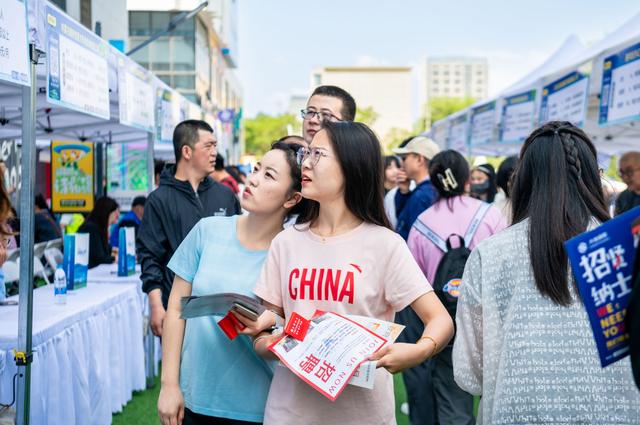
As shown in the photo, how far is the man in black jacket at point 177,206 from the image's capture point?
3.79m

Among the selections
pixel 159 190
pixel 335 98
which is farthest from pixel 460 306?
pixel 159 190

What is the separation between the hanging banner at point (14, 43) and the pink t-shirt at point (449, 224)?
98.2 inches

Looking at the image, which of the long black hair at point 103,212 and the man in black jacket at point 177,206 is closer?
the man in black jacket at point 177,206

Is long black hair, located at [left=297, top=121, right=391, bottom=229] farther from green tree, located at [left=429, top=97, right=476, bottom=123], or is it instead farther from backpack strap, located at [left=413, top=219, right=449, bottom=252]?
green tree, located at [left=429, top=97, right=476, bottom=123]

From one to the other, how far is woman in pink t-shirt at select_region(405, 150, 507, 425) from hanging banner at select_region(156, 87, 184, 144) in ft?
12.6

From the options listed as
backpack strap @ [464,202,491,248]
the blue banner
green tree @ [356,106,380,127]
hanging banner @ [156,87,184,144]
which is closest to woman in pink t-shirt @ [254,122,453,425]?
the blue banner

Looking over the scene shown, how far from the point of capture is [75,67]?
13.9ft

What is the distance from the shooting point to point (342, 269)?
2.07 metres

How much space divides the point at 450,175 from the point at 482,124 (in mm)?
8201

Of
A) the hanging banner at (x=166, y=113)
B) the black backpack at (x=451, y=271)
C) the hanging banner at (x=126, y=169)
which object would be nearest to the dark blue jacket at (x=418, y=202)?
the black backpack at (x=451, y=271)

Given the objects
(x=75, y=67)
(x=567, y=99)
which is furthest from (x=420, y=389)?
(x=567, y=99)

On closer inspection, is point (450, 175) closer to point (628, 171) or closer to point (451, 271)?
point (451, 271)

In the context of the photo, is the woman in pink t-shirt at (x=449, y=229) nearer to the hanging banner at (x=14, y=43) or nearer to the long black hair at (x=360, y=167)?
the long black hair at (x=360, y=167)

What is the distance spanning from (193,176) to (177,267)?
1.97 meters
